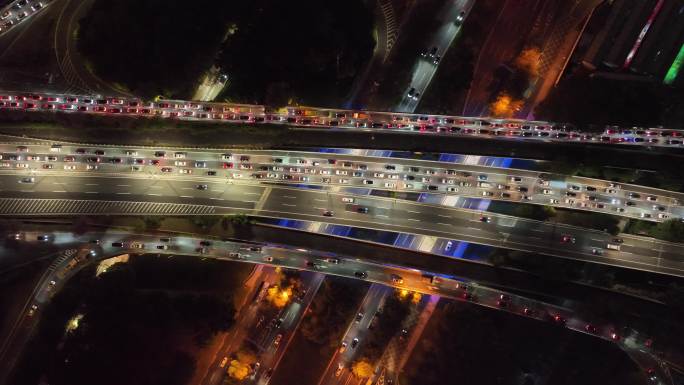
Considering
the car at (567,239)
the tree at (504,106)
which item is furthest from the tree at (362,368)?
the tree at (504,106)

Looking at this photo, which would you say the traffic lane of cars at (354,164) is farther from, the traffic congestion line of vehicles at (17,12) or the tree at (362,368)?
the tree at (362,368)

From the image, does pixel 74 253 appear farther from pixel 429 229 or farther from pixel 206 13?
pixel 429 229

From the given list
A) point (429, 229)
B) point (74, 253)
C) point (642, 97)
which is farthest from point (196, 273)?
point (642, 97)

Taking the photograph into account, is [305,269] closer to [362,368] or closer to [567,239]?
[362,368]

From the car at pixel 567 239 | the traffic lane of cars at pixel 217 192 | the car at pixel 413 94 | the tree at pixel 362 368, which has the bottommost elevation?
the tree at pixel 362 368

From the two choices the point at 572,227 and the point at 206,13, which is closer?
the point at 206,13

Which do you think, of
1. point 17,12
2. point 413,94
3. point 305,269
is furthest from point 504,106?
point 17,12
